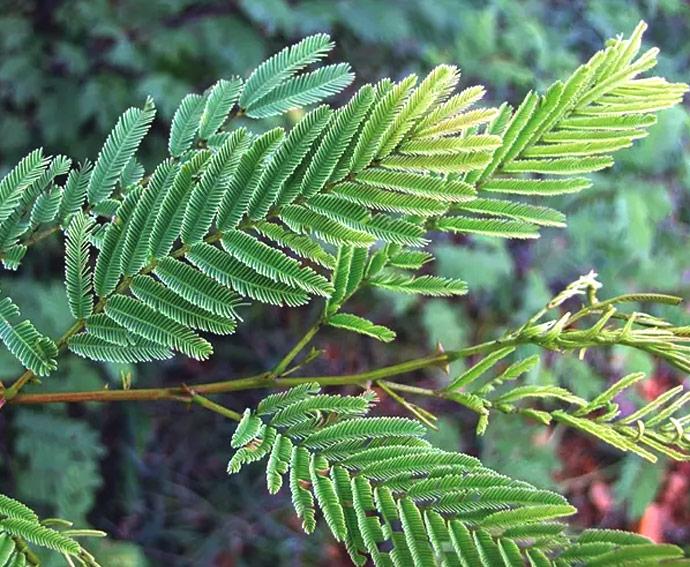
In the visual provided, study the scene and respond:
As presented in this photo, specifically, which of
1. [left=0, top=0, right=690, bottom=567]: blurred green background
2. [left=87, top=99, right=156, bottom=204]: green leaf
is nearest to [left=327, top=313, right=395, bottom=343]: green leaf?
[left=87, top=99, right=156, bottom=204]: green leaf

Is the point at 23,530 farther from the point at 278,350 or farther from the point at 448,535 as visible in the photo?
the point at 278,350

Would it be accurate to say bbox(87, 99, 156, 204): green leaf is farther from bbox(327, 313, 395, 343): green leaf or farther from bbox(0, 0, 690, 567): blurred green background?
bbox(0, 0, 690, 567): blurred green background

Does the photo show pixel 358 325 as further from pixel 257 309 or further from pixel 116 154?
pixel 257 309

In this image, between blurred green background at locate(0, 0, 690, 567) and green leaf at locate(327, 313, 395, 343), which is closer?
green leaf at locate(327, 313, 395, 343)

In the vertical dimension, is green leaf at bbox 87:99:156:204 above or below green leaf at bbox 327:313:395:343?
above

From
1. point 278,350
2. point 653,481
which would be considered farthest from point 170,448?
point 653,481

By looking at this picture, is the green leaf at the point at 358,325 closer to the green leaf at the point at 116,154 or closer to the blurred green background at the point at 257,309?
the green leaf at the point at 116,154

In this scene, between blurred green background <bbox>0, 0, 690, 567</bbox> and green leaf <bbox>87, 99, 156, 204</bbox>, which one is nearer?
green leaf <bbox>87, 99, 156, 204</bbox>

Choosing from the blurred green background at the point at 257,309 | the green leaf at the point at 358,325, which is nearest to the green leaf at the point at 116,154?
the green leaf at the point at 358,325

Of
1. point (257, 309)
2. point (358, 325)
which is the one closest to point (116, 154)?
point (358, 325)
